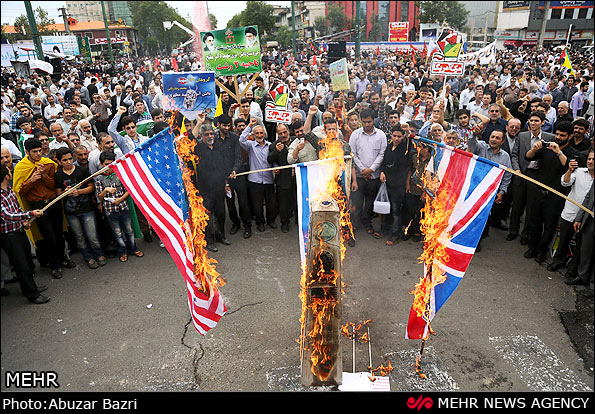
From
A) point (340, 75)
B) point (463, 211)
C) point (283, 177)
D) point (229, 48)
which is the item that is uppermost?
point (229, 48)

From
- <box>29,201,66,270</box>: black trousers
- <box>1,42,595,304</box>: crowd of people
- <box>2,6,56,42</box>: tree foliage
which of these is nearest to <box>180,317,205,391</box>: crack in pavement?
<box>1,42,595,304</box>: crowd of people

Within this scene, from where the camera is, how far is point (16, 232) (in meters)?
5.38

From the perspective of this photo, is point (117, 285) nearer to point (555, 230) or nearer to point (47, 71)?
point (555, 230)

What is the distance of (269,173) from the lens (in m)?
7.68

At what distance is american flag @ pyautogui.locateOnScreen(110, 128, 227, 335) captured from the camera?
3.84 m

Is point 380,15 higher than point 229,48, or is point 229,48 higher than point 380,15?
point 380,15

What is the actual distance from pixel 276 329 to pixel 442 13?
236 feet

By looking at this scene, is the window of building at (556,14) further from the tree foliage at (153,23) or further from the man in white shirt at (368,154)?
the man in white shirt at (368,154)

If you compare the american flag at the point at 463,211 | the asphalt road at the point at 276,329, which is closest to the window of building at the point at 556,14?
the asphalt road at the point at 276,329

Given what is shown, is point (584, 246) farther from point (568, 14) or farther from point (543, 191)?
point (568, 14)

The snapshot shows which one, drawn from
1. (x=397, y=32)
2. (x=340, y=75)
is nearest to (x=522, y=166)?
(x=340, y=75)

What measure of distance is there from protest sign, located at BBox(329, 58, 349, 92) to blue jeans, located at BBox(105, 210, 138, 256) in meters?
6.15

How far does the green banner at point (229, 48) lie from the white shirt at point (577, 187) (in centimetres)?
680

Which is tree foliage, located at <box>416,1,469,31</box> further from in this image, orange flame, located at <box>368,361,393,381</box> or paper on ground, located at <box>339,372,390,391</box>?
paper on ground, located at <box>339,372,390,391</box>
